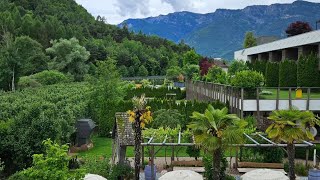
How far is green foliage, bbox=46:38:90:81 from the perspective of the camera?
229ft

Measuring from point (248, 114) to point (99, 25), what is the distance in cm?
11931

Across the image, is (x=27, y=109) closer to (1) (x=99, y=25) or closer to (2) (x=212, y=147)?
(2) (x=212, y=147)

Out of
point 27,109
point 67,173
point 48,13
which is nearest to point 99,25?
point 48,13

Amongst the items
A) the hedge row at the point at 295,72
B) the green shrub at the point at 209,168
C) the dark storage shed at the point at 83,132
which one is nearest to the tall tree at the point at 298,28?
the hedge row at the point at 295,72

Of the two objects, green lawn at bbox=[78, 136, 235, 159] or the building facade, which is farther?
the building facade

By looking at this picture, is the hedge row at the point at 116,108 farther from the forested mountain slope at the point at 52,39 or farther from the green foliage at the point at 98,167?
the forested mountain slope at the point at 52,39

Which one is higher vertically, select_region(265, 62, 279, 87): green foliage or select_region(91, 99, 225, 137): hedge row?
select_region(265, 62, 279, 87): green foliage

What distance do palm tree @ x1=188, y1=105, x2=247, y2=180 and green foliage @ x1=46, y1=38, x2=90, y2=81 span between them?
2172 inches

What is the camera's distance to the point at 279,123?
17594 mm

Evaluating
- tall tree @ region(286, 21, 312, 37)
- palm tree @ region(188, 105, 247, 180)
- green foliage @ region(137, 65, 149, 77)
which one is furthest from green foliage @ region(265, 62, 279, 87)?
green foliage @ region(137, 65, 149, 77)

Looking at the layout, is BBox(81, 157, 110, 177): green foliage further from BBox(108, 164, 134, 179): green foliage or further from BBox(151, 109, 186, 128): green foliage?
BBox(151, 109, 186, 128): green foliage

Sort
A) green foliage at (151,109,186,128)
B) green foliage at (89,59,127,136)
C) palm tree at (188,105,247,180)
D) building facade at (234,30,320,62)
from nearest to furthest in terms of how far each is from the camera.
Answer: palm tree at (188,105,247,180), green foliage at (151,109,186,128), green foliage at (89,59,127,136), building facade at (234,30,320,62)

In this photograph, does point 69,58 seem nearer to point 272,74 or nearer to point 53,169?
point 272,74

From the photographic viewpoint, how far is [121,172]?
65.3 ft
